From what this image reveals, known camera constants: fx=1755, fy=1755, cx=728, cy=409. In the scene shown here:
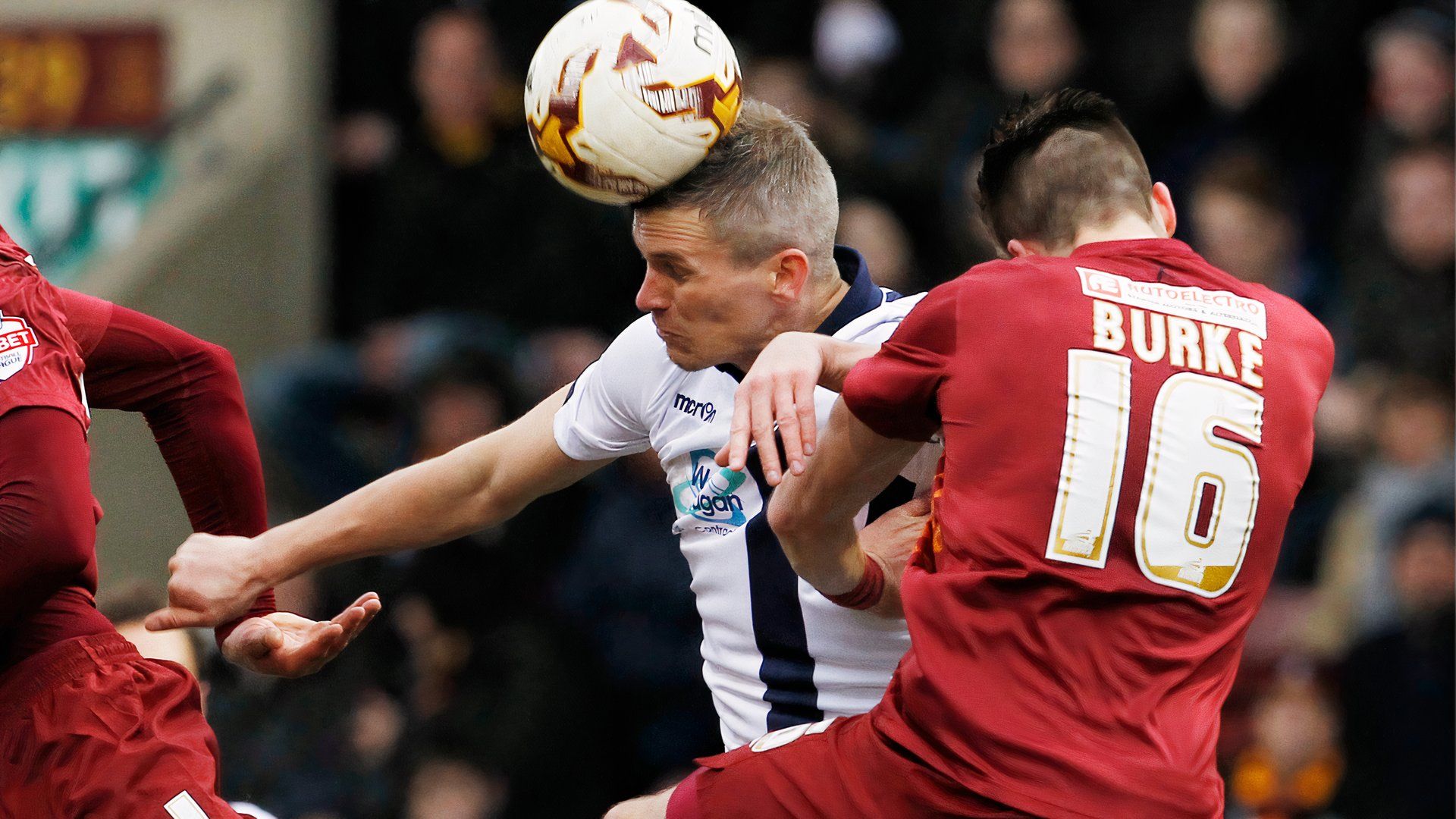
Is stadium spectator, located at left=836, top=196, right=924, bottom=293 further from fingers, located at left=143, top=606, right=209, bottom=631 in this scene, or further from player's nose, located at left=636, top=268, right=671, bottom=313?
fingers, located at left=143, top=606, right=209, bottom=631

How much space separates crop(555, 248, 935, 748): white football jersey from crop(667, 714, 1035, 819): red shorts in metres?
0.45

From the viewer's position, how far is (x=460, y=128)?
8.27 meters

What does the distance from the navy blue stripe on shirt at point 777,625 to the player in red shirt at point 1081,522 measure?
69 centimetres

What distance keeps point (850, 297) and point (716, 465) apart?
1.63 feet

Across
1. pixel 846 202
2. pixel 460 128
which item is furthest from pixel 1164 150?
pixel 460 128

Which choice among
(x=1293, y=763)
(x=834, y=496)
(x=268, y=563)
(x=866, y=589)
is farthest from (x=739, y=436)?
(x=1293, y=763)

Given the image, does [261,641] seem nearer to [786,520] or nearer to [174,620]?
[174,620]

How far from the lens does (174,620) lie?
3.90m

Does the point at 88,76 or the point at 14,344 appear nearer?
the point at 14,344

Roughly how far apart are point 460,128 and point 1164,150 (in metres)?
3.24

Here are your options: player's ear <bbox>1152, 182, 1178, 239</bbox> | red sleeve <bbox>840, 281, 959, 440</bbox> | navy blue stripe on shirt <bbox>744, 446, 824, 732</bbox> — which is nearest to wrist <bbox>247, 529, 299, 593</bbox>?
navy blue stripe on shirt <bbox>744, 446, 824, 732</bbox>

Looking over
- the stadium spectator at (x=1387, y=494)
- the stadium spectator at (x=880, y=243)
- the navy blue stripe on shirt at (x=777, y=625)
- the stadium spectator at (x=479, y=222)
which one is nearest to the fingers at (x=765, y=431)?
the navy blue stripe on shirt at (x=777, y=625)

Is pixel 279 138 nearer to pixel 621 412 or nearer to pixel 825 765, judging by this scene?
pixel 621 412

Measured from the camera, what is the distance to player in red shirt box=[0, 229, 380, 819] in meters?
3.47
